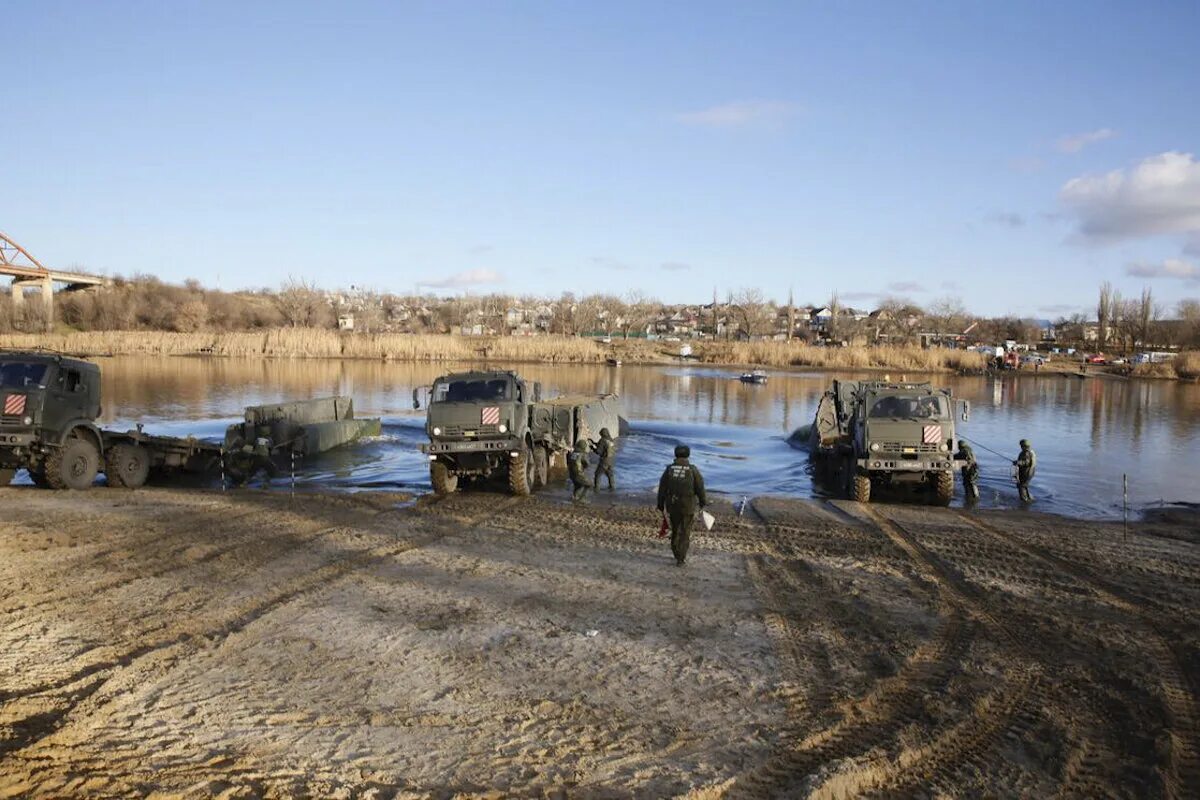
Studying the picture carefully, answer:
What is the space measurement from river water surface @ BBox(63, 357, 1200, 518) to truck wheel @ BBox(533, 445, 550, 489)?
Answer: 188cm

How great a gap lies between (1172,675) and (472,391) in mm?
13001

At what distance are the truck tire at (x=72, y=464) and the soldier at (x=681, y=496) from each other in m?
12.0

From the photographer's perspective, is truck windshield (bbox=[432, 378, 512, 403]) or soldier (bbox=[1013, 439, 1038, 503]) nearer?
truck windshield (bbox=[432, 378, 512, 403])

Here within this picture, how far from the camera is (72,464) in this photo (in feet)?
56.6

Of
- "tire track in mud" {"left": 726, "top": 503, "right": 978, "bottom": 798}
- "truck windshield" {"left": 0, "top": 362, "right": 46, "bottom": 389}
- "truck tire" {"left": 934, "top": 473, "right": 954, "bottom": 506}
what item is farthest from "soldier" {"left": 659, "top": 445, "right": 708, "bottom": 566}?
"truck windshield" {"left": 0, "top": 362, "right": 46, "bottom": 389}

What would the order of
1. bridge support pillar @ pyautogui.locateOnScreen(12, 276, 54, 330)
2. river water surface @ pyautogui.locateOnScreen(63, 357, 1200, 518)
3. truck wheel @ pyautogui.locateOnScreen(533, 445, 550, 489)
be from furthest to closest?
bridge support pillar @ pyautogui.locateOnScreen(12, 276, 54, 330), river water surface @ pyautogui.locateOnScreen(63, 357, 1200, 518), truck wheel @ pyautogui.locateOnScreen(533, 445, 550, 489)

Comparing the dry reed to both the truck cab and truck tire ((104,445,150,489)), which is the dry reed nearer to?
truck tire ((104,445,150,489))

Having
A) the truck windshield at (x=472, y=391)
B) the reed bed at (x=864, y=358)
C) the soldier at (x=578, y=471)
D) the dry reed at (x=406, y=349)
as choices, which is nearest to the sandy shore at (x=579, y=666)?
the soldier at (x=578, y=471)

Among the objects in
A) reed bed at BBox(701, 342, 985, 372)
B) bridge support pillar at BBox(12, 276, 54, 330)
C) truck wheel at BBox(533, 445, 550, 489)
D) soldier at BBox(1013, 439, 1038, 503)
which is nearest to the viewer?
truck wheel at BBox(533, 445, 550, 489)

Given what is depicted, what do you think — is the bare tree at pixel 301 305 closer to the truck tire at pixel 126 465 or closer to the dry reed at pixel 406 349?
the dry reed at pixel 406 349

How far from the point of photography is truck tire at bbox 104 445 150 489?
18219 millimetres

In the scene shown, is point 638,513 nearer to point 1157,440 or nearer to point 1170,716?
point 1170,716

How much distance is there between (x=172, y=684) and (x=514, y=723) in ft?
8.84

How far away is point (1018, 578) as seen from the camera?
37.2ft
